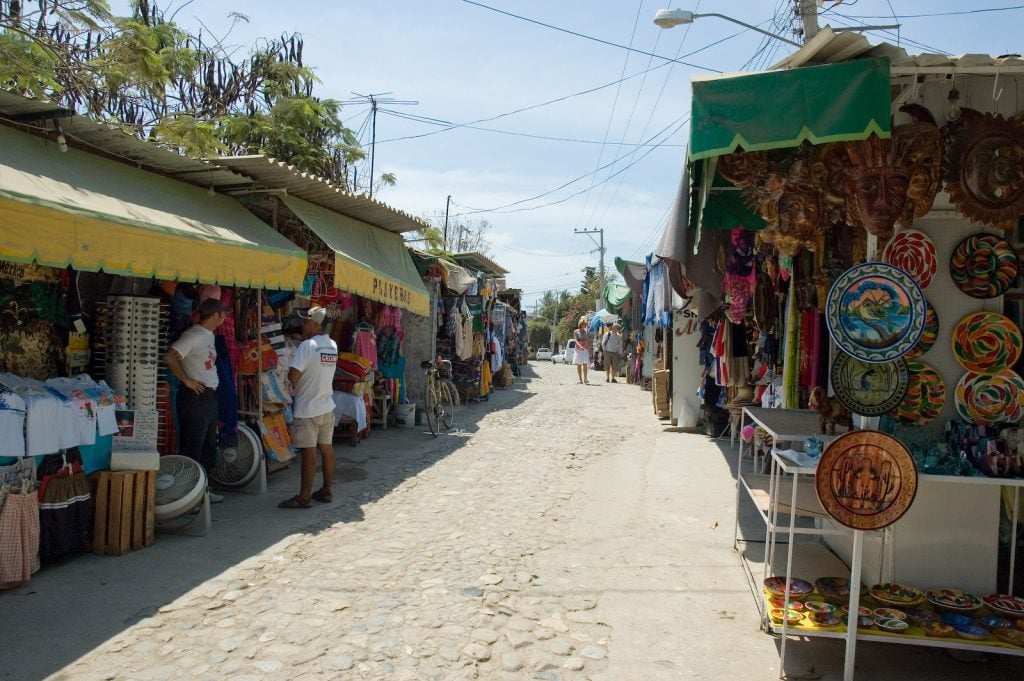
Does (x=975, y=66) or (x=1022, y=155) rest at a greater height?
(x=975, y=66)

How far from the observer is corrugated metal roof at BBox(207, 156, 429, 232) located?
278 inches

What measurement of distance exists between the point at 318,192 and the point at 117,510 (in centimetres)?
439

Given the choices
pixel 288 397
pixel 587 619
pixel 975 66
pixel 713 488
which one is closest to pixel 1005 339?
pixel 975 66

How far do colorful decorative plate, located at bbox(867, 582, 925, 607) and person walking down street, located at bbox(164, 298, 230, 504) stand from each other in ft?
17.6

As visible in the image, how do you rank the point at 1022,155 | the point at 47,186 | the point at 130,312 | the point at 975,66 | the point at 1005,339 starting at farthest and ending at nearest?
the point at 130,312, the point at 47,186, the point at 1005,339, the point at 1022,155, the point at 975,66

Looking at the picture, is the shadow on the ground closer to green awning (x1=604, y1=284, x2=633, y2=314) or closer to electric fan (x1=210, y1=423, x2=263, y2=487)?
electric fan (x1=210, y1=423, x2=263, y2=487)

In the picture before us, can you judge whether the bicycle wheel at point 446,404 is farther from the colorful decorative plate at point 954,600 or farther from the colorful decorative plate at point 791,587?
the colorful decorative plate at point 954,600

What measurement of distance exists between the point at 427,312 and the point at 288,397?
3.21 metres

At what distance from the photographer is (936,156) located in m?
3.61

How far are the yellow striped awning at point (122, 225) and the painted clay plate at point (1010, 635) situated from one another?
5.51 metres

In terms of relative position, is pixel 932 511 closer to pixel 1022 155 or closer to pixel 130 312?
pixel 1022 155

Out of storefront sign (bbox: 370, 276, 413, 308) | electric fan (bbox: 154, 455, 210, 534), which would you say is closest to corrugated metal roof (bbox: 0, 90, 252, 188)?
storefront sign (bbox: 370, 276, 413, 308)

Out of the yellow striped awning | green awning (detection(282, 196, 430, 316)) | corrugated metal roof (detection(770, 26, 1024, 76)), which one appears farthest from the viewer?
green awning (detection(282, 196, 430, 316))

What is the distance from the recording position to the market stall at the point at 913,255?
3361 millimetres
